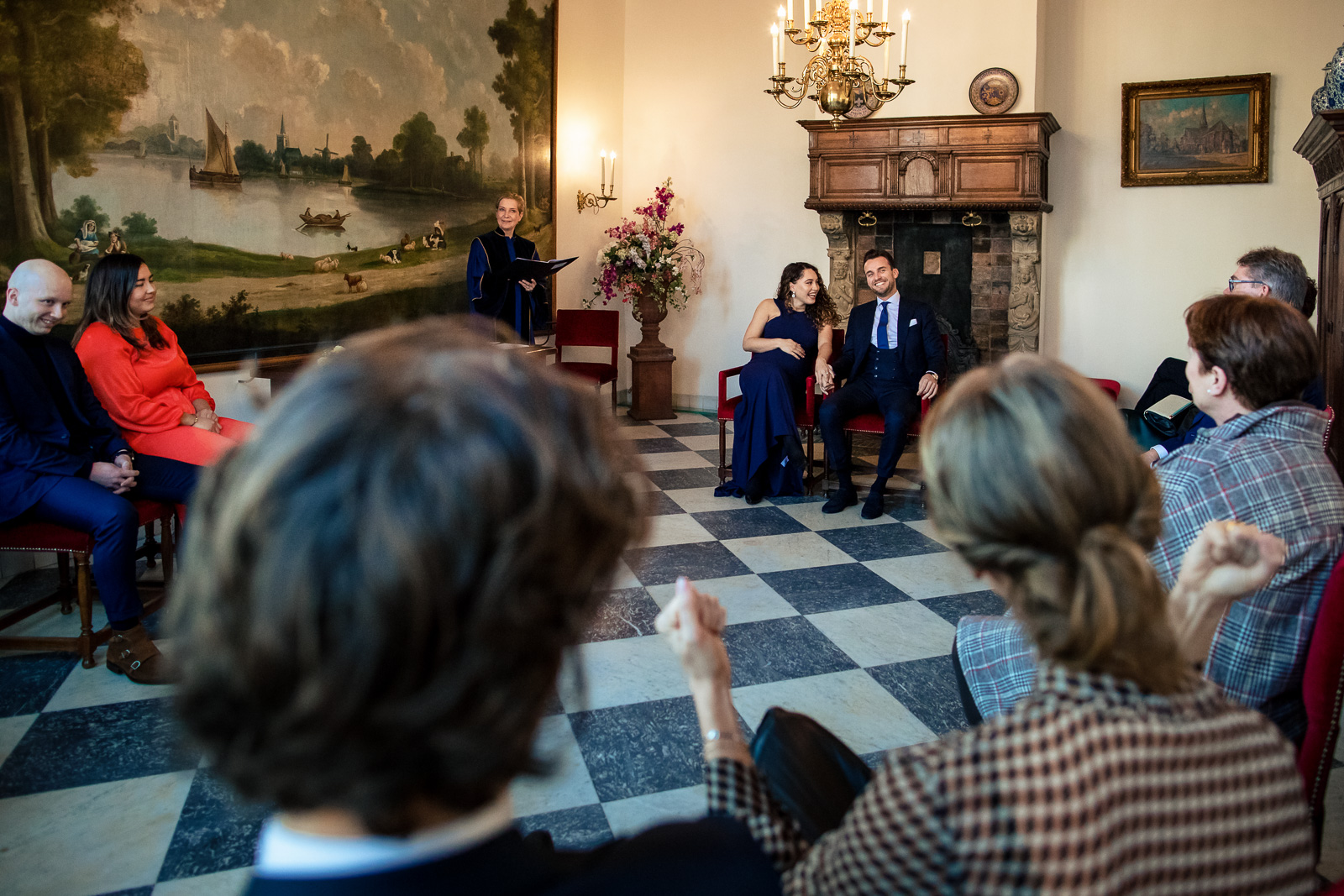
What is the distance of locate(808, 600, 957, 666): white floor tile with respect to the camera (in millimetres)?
3086

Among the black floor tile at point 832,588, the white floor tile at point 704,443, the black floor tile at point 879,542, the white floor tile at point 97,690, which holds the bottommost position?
the white floor tile at point 97,690

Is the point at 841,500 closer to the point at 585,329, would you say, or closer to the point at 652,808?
the point at 652,808

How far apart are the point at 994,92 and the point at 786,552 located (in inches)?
163

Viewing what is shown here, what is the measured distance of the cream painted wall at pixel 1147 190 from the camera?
6383mm

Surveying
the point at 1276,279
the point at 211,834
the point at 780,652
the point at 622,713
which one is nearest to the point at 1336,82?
the point at 1276,279

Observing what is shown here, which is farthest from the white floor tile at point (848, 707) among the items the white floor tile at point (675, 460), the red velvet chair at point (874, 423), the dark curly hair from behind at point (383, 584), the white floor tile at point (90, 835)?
the white floor tile at point (675, 460)

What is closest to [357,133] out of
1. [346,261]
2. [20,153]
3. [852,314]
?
[346,261]

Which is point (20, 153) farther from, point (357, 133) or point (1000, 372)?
point (1000, 372)

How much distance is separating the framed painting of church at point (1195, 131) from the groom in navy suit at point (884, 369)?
2652 mm

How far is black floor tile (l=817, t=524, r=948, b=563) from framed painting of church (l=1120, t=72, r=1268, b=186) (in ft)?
12.6

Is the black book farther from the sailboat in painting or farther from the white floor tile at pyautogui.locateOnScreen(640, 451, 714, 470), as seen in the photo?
the sailboat in painting

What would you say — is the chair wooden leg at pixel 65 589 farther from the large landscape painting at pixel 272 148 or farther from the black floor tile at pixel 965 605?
the black floor tile at pixel 965 605

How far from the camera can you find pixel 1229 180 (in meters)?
6.55

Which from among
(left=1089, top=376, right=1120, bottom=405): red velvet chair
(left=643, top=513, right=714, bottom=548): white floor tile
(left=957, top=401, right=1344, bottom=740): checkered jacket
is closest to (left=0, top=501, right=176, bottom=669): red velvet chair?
(left=643, top=513, right=714, bottom=548): white floor tile
